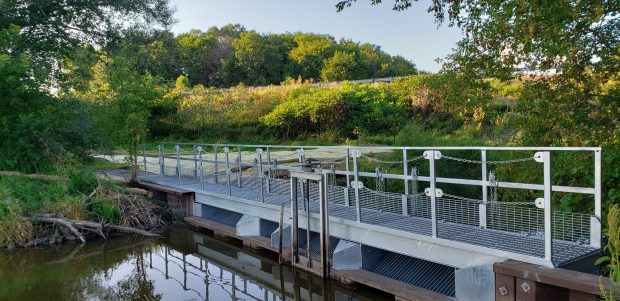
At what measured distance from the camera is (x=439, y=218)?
7340mm

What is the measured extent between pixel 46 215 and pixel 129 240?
179cm

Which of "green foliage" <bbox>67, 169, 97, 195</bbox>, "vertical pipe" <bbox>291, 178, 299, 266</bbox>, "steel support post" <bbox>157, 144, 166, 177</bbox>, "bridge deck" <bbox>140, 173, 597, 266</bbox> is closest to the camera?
"bridge deck" <bbox>140, 173, 597, 266</bbox>

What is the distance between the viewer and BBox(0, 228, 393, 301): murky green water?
769 centimetres

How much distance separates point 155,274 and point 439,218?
471 centimetres

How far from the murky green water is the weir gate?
43cm

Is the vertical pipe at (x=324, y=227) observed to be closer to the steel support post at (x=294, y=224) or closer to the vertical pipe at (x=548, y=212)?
the steel support post at (x=294, y=224)

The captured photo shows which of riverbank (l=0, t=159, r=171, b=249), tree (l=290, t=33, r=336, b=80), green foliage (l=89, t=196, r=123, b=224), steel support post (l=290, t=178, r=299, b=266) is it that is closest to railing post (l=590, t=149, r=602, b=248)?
steel support post (l=290, t=178, r=299, b=266)

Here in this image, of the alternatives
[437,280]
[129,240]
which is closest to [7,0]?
[129,240]

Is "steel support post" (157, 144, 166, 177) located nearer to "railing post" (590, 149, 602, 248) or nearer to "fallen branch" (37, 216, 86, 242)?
"fallen branch" (37, 216, 86, 242)

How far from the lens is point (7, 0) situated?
17438 mm

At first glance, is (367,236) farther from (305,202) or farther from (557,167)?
(557,167)

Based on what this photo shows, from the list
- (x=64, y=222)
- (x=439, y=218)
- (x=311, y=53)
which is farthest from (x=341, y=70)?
(x=439, y=218)

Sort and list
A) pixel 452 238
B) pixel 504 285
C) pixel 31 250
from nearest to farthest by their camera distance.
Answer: pixel 504 285 → pixel 452 238 → pixel 31 250

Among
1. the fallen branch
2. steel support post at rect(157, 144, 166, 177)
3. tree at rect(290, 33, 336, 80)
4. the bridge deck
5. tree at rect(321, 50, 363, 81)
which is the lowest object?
the fallen branch
